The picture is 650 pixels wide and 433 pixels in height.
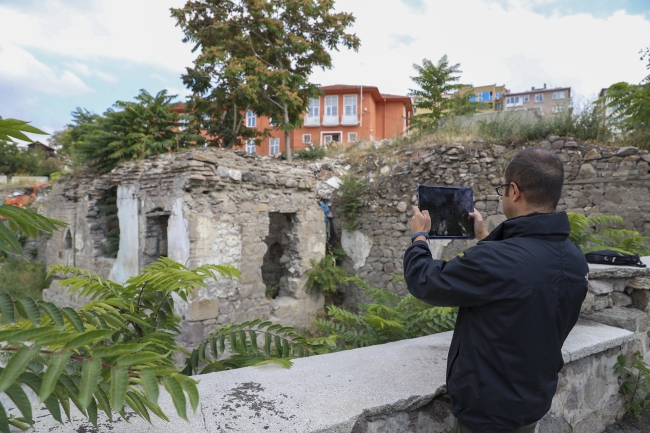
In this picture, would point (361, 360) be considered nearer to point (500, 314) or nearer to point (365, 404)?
point (365, 404)

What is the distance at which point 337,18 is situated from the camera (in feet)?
36.6

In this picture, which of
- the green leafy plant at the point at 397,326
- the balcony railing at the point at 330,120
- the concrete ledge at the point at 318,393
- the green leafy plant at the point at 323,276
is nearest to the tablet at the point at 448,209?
the concrete ledge at the point at 318,393

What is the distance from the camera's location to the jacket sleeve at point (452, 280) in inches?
61.0

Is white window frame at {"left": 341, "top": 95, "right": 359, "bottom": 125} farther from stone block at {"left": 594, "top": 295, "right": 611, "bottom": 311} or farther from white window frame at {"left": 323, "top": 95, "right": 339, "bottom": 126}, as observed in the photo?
stone block at {"left": 594, "top": 295, "right": 611, "bottom": 311}

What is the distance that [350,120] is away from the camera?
27.5 meters

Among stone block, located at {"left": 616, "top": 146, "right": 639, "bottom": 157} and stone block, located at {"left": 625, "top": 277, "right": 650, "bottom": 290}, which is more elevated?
stone block, located at {"left": 616, "top": 146, "right": 639, "bottom": 157}

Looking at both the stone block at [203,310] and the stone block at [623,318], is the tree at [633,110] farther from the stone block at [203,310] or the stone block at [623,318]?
the stone block at [203,310]

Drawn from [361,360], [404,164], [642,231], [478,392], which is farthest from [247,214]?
[642,231]

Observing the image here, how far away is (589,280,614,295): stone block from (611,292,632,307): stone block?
0.26 feet

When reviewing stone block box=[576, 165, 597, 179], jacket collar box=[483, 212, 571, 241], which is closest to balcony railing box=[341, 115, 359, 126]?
stone block box=[576, 165, 597, 179]

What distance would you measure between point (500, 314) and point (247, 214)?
6.59 m

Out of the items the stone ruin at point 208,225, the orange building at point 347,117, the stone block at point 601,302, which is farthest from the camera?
the orange building at point 347,117

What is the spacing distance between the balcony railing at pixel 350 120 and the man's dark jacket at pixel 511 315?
1041 inches

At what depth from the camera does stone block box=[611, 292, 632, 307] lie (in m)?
3.02
